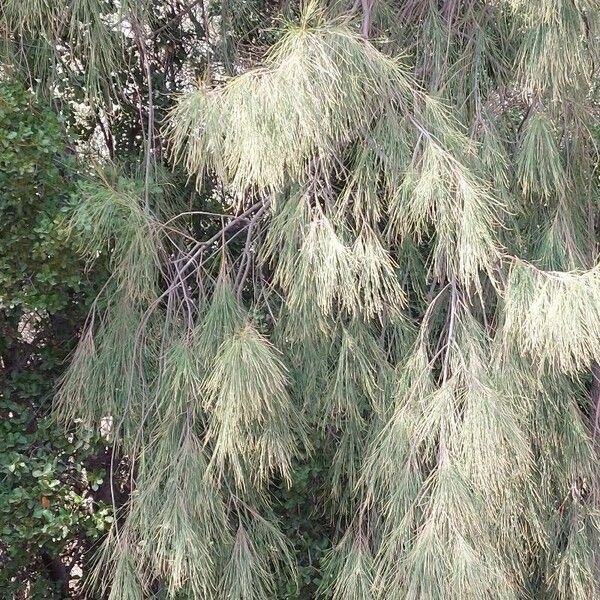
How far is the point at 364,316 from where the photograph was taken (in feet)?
6.00

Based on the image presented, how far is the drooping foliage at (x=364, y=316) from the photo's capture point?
1681 mm

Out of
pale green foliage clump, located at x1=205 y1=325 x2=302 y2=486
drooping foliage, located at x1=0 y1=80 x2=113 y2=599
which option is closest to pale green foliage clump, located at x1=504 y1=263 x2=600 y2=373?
pale green foliage clump, located at x1=205 y1=325 x2=302 y2=486

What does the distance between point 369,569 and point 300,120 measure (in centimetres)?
85

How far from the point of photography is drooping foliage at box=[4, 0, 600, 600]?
168cm

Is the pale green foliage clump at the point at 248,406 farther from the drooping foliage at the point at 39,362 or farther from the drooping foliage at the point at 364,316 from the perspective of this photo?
the drooping foliage at the point at 39,362

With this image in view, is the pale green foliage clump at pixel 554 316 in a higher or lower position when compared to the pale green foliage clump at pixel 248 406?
higher

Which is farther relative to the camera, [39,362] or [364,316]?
[39,362]

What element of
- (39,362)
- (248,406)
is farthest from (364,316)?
(39,362)

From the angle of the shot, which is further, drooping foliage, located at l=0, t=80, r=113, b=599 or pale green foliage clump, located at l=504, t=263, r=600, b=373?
drooping foliage, located at l=0, t=80, r=113, b=599

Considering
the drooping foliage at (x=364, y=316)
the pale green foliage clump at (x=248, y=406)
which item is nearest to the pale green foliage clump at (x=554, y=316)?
the drooping foliage at (x=364, y=316)

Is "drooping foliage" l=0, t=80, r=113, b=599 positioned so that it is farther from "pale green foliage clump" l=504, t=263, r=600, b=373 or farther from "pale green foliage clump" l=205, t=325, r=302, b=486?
"pale green foliage clump" l=504, t=263, r=600, b=373

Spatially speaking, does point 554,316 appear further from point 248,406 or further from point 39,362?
point 39,362

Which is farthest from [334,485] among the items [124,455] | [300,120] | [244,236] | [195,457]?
[300,120]

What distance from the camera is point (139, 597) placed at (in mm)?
1789
